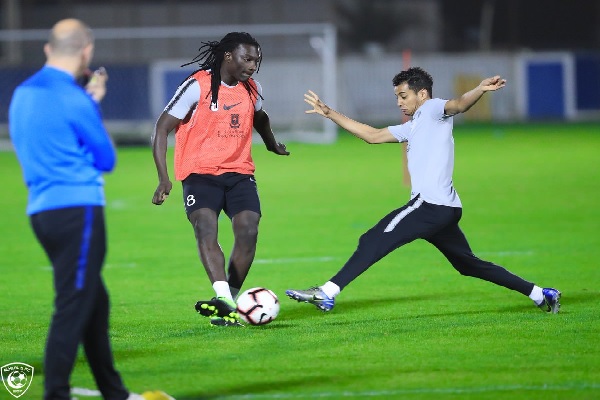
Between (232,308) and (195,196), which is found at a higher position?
(195,196)

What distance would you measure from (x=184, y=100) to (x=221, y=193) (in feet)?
2.60

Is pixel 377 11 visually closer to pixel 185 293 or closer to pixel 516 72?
pixel 516 72

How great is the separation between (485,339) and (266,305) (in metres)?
1.68

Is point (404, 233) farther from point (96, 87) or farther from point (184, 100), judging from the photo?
point (96, 87)

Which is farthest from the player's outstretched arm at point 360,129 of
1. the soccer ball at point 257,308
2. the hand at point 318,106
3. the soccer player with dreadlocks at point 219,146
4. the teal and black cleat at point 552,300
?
the teal and black cleat at point 552,300

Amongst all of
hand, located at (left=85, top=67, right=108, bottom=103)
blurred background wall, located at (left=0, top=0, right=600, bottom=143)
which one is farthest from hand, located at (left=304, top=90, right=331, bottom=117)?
blurred background wall, located at (left=0, top=0, right=600, bottom=143)

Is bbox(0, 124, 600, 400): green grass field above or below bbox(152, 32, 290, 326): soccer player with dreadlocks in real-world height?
below

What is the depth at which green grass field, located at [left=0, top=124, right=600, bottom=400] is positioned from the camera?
7.04 meters

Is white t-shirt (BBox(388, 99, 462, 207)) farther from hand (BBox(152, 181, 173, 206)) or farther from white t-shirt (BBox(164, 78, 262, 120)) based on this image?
hand (BBox(152, 181, 173, 206))

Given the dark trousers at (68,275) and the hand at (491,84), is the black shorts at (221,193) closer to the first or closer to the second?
the hand at (491,84)

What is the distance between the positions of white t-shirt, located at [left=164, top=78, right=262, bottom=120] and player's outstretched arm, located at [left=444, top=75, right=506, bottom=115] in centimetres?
199

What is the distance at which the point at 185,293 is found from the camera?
36.1 ft

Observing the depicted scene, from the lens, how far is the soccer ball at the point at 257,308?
29.1 feet

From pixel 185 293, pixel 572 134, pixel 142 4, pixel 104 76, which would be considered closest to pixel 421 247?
pixel 185 293
